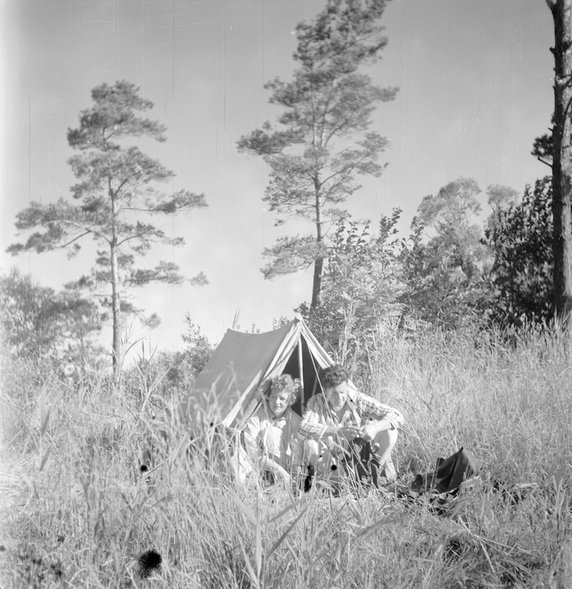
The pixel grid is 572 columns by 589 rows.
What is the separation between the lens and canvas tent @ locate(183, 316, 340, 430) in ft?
17.1

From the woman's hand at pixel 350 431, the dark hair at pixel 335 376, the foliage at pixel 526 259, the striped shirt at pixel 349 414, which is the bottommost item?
the woman's hand at pixel 350 431

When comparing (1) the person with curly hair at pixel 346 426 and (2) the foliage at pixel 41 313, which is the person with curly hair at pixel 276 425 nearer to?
(1) the person with curly hair at pixel 346 426

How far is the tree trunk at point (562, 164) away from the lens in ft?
28.2

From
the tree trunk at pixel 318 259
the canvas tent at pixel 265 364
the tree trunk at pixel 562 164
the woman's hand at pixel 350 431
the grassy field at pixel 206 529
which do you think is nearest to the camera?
the grassy field at pixel 206 529

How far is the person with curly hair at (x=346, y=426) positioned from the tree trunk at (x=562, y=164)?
14.4 feet

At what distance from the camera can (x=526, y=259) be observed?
33.2ft

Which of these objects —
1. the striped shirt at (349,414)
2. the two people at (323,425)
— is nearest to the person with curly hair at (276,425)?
the two people at (323,425)

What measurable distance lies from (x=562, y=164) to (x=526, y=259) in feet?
5.88

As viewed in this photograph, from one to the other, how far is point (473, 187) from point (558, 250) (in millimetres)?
8939

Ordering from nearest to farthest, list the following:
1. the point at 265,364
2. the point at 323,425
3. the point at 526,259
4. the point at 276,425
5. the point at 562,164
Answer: the point at 323,425 → the point at 276,425 → the point at 265,364 → the point at 562,164 → the point at 526,259

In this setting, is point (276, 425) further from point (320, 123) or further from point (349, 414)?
point (320, 123)

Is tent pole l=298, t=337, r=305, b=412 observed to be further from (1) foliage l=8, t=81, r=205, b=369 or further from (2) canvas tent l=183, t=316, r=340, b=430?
(1) foliage l=8, t=81, r=205, b=369

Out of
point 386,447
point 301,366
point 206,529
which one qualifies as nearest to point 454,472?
point 386,447

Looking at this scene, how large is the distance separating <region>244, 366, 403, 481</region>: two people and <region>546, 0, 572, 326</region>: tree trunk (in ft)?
14.4
